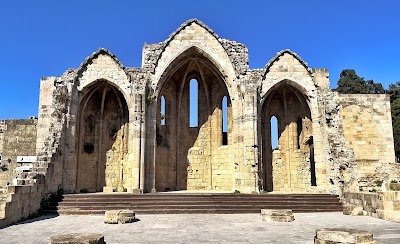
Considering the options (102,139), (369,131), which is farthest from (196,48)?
(369,131)

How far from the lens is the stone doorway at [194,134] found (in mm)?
20734

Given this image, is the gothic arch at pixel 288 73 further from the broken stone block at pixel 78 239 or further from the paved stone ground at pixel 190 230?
the broken stone block at pixel 78 239

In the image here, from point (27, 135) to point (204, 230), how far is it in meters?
17.8

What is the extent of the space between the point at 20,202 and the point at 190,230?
6.40 m

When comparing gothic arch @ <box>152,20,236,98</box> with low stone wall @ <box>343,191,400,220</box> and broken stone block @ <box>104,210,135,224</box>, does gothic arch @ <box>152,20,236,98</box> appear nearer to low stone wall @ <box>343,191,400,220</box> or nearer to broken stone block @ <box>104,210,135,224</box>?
low stone wall @ <box>343,191,400,220</box>

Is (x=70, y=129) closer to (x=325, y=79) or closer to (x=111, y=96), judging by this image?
(x=111, y=96)

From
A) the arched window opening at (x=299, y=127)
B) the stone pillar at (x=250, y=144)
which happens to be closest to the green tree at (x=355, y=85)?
the arched window opening at (x=299, y=127)

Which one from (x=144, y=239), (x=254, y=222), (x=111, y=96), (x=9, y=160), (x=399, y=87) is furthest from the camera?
(x=399, y=87)

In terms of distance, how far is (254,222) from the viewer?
1111 centimetres

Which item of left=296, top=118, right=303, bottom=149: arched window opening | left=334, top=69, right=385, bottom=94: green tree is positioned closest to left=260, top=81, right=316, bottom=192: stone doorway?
left=296, top=118, right=303, bottom=149: arched window opening

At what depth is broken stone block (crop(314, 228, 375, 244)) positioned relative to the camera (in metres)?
6.53

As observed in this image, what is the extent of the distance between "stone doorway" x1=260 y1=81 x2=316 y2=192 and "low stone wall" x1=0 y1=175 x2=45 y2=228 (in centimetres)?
1209

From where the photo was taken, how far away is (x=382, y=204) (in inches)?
479

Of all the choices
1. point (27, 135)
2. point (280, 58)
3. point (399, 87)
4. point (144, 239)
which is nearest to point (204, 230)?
point (144, 239)
